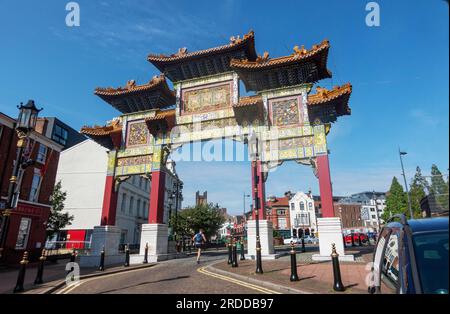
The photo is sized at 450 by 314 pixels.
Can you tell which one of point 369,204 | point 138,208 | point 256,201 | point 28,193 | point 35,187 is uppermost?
point 369,204

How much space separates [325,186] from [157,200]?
10.5 m

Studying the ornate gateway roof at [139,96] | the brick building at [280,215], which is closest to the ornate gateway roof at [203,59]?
the ornate gateway roof at [139,96]

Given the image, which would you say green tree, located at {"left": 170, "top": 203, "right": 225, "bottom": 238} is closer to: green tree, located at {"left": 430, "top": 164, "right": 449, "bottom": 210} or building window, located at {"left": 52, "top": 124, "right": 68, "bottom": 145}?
building window, located at {"left": 52, "top": 124, "right": 68, "bottom": 145}

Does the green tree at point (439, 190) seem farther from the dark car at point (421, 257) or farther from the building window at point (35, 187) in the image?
the building window at point (35, 187)

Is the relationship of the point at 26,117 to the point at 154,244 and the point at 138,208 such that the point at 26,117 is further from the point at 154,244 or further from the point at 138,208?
the point at 138,208

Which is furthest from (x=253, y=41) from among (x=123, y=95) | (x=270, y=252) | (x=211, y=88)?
(x=270, y=252)

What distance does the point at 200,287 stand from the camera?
24.6ft

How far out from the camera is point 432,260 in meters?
2.06

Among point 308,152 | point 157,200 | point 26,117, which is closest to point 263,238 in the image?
point 308,152

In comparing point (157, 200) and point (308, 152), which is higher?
point (308, 152)

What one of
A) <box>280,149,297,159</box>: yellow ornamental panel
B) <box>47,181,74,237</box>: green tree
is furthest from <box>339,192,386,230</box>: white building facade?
<box>47,181,74,237</box>: green tree

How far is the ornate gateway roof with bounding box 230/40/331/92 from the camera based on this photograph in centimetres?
1516

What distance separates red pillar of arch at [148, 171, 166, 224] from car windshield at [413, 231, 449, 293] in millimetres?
16438

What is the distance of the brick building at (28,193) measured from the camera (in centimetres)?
1741
